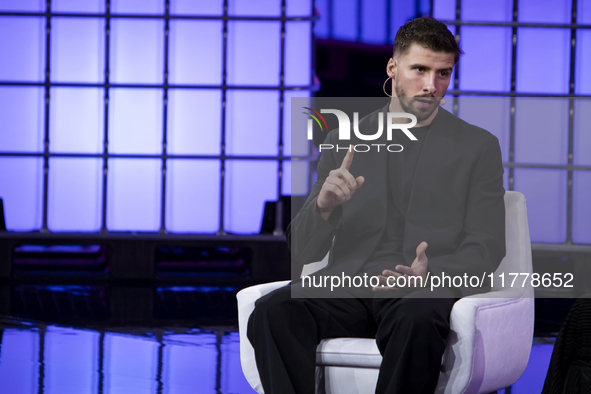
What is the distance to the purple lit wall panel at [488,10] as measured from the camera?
17.7ft

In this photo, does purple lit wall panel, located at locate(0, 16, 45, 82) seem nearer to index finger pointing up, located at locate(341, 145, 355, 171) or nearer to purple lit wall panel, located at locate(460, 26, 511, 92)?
purple lit wall panel, located at locate(460, 26, 511, 92)

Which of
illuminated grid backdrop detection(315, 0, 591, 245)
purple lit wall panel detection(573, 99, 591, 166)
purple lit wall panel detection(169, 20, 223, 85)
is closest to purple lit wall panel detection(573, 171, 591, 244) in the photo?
illuminated grid backdrop detection(315, 0, 591, 245)

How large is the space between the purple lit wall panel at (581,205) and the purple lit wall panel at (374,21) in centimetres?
207

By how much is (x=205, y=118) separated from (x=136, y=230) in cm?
121

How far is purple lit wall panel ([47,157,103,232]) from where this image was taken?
5.66 metres

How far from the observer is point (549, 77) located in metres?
5.35

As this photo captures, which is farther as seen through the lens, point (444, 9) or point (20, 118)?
point (20, 118)

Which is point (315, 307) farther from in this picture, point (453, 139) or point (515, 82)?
point (515, 82)

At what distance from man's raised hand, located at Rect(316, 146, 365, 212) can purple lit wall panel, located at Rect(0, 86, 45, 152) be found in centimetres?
474

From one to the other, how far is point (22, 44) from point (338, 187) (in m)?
5.02

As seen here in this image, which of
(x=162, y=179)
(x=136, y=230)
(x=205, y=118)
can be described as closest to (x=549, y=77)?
(x=205, y=118)

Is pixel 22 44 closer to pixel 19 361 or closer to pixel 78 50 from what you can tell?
pixel 78 50

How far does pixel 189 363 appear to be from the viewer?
104 inches

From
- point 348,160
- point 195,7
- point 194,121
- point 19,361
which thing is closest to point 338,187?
point 348,160
